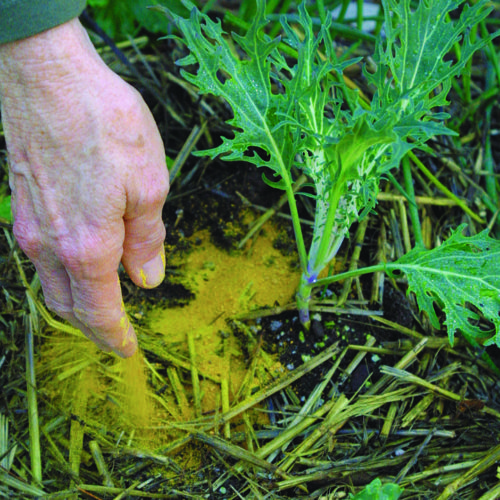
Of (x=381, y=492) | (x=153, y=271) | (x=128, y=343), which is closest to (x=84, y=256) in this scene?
(x=153, y=271)

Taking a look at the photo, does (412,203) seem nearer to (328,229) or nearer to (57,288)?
(328,229)

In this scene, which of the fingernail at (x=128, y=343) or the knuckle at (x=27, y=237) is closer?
the knuckle at (x=27, y=237)

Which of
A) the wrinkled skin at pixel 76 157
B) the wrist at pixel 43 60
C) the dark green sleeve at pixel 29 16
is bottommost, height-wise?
the wrinkled skin at pixel 76 157

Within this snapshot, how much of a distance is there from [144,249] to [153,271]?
0.09 meters

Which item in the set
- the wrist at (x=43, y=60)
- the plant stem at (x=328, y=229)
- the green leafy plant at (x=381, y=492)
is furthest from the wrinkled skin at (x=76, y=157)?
the green leafy plant at (x=381, y=492)

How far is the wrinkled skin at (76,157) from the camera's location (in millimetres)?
1087

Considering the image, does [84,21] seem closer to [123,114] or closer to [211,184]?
[211,184]

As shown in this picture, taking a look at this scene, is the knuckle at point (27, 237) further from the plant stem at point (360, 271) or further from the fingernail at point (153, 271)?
the plant stem at point (360, 271)

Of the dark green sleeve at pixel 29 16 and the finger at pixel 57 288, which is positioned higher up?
the dark green sleeve at pixel 29 16

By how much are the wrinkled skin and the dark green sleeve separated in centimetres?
2

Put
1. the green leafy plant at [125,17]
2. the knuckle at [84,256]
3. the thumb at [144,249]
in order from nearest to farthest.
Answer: the knuckle at [84,256] < the thumb at [144,249] < the green leafy plant at [125,17]

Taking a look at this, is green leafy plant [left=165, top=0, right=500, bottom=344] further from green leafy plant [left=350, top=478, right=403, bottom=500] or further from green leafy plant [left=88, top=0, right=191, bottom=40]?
green leafy plant [left=88, top=0, right=191, bottom=40]

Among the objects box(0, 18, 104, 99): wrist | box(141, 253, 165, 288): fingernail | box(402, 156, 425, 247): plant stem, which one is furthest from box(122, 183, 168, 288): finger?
box(402, 156, 425, 247): plant stem

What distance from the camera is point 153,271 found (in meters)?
1.38
